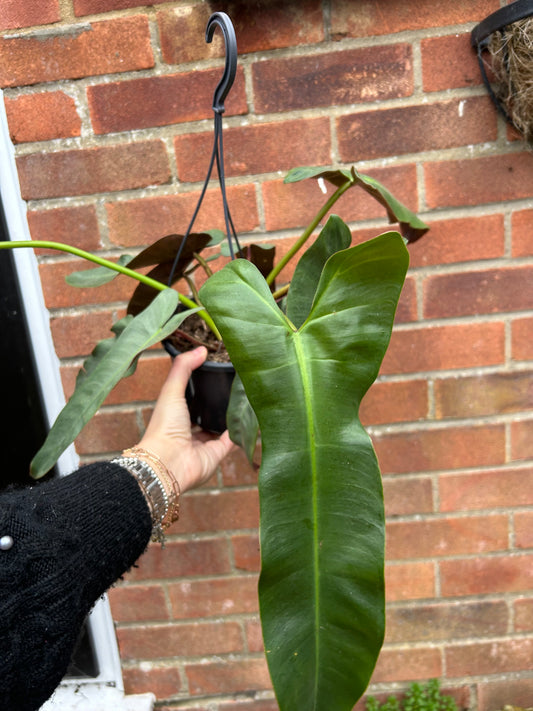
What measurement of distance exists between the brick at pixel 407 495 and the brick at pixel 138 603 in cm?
54

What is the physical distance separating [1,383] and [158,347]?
1.23ft

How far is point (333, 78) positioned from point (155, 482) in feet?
2.48

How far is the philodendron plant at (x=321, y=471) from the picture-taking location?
57 centimetres

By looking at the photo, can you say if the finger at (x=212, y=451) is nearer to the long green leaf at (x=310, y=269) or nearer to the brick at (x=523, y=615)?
the long green leaf at (x=310, y=269)

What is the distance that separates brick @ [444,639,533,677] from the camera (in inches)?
50.9

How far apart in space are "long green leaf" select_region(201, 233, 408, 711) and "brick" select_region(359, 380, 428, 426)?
575mm

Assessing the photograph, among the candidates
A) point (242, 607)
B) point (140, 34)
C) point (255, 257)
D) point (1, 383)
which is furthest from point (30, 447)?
point (140, 34)

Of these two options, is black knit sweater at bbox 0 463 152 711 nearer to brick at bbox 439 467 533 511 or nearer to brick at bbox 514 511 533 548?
brick at bbox 439 467 533 511

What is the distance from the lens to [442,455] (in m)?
1.19

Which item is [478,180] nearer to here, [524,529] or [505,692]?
[524,529]

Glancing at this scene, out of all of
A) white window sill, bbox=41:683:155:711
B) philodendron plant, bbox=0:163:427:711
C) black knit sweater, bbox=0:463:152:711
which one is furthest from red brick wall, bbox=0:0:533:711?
philodendron plant, bbox=0:163:427:711

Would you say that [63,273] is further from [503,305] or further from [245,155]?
[503,305]

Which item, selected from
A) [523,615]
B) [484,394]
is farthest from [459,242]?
[523,615]

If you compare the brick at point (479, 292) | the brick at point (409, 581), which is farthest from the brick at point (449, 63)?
the brick at point (409, 581)
